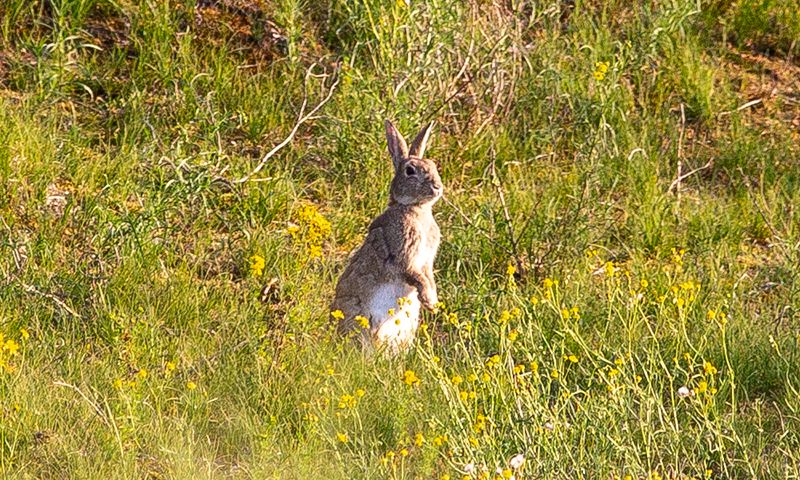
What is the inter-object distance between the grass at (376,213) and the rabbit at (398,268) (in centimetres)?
23

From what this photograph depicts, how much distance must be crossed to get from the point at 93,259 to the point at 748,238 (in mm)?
3707

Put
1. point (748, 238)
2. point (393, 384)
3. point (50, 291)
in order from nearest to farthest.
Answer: point (393, 384)
point (50, 291)
point (748, 238)

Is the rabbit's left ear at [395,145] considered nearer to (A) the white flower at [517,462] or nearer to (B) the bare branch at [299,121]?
(B) the bare branch at [299,121]

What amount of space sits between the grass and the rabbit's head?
0.45 meters

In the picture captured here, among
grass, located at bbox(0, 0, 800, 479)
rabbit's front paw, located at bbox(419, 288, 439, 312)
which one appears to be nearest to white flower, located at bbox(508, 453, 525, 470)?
grass, located at bbox(0, 0, 800, 479)

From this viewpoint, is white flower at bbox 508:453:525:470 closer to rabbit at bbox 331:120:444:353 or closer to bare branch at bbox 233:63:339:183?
rabbit at bbox 331:120:444:353

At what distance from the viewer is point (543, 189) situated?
8781mm

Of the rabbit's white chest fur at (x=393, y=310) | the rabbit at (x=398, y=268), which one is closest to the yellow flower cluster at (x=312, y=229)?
the rabbit at (x=398, y=268)

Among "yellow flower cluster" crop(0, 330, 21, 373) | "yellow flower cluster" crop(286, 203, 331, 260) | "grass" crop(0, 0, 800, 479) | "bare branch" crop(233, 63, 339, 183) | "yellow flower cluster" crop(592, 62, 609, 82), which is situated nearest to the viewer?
"grass" crop(0, 0, 800, 479)

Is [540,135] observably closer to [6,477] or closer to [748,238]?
[748,238]

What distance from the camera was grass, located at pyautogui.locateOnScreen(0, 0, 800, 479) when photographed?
5922 millimetres

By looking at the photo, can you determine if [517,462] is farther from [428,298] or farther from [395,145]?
[395,145]

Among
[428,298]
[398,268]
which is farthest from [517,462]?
[398,268]

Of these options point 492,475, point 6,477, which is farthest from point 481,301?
point 6,477
